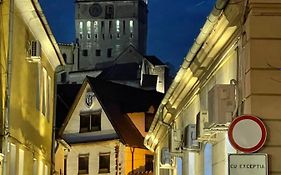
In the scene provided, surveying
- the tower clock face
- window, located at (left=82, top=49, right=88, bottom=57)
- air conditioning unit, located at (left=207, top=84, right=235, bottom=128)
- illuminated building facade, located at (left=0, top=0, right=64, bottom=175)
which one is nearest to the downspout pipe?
air conditioning unit, located at (left=207, top=84, right=235, bottom=128)

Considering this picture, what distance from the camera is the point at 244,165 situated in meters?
8.37

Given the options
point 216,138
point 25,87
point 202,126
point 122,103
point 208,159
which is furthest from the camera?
point 122,103

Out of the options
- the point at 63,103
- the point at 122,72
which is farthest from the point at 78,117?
the point at 122,72

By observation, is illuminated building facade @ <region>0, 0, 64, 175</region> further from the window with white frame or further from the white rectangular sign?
the white rectangular sign

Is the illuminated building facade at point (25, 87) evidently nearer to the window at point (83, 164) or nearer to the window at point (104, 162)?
the window at point (104, 162)

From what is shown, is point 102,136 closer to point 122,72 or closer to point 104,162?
point 104,162

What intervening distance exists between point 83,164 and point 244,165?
36446 mm

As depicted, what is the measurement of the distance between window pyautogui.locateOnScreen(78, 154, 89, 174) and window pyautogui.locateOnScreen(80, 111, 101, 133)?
1.58m

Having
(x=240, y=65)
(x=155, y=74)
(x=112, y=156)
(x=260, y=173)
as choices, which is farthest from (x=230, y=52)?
(x=155, y=74)

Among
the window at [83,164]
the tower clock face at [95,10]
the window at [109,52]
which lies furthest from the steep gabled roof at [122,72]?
the window at [83,164]

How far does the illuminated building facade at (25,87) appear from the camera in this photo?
50.3 feet

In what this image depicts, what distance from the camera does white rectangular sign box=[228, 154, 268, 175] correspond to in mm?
8352

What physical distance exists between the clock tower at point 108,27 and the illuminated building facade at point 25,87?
110 meters

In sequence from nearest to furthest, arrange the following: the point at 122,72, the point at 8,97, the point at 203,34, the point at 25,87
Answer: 1. the point at 203,34
2. the point at 8,97
3. the point at 25,87
4. the point at 122,72
